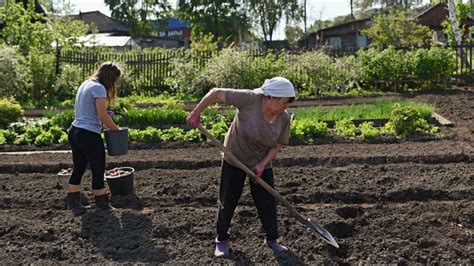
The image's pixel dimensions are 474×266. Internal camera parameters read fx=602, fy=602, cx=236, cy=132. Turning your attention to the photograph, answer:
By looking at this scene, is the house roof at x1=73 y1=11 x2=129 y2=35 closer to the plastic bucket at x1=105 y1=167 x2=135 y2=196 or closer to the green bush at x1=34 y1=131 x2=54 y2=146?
the green bush at x1=34 y1=131 x2=54 y2=146

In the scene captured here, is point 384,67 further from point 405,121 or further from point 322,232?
point 322,232

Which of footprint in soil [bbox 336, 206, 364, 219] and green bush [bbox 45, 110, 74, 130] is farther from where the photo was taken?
green bush [bbox 45, 110, 74, 130]

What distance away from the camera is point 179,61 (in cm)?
1881

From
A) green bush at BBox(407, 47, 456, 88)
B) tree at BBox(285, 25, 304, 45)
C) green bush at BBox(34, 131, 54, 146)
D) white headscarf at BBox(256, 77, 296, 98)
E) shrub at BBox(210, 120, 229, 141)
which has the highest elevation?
tree at BBox(285, 25, 304, 45)

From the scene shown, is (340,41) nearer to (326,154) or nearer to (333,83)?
(333,83)

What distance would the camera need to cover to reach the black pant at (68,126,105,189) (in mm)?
6121

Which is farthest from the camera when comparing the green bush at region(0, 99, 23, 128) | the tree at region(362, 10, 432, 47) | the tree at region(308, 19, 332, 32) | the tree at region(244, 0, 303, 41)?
the tree at region(308, 19, 332, 32)

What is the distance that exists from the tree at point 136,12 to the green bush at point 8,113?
5007 cm

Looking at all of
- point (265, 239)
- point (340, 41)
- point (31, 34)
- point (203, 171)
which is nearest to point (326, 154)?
point (203, 171)

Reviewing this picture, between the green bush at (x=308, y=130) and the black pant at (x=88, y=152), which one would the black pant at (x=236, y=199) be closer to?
the black pant at (x=88, y=152)

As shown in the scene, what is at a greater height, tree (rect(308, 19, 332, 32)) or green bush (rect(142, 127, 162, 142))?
tree (rect(308, 19, 332, 32))

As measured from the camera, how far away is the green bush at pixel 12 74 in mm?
16891

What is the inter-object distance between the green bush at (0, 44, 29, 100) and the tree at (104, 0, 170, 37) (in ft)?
146

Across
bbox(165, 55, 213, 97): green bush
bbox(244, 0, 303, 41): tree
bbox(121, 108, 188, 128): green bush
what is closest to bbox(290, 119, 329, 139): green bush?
bbox(121, 108, 188, 128): green bush
